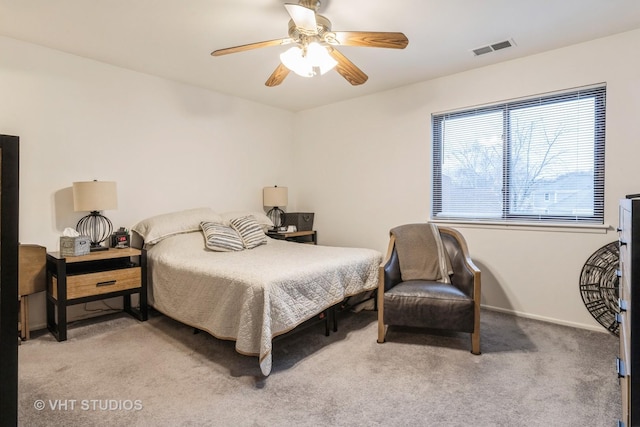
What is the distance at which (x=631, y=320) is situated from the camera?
100cm

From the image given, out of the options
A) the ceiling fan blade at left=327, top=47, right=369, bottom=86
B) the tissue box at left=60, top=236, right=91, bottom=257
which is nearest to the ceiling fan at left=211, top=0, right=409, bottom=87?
the ceiling fan blade at left=327, top=47, right=369, bottom=86

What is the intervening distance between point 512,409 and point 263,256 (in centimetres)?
203

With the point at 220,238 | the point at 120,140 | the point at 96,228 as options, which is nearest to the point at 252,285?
the point at 220,238

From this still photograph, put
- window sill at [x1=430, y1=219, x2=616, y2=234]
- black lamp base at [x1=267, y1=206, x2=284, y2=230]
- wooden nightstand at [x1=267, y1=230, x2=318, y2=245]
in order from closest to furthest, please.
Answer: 1. window sill at [x1=430, y1=219, x2=616, y2=234]
2. wooden nightstand at [x1=267, y1=230, x2=318, y2=245]
3. black lamp base at [x1=267, y1=206, x2=284, y2=230]

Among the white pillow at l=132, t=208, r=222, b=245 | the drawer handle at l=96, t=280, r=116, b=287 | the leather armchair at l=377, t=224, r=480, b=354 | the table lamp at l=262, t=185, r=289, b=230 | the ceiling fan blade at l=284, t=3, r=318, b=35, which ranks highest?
the ceiling fan blade at l=284, t=3, r=318, b=35

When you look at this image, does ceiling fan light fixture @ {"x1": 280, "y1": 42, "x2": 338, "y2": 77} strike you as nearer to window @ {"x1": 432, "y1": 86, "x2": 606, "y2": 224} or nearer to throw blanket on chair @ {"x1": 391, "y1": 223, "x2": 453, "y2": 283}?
throw blanket on chair @ {"x1": 391, "y1": 223, "x2": 453, "y2": 283}

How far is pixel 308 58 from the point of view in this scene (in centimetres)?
226

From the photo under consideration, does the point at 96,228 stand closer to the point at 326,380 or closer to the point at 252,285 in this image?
the point at 252,285

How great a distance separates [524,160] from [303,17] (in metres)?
2.47

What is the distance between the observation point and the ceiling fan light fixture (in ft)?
7.26

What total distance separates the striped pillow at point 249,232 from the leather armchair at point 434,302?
1366 millimetres

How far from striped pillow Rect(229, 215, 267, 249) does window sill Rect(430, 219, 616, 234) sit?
1.87 meters

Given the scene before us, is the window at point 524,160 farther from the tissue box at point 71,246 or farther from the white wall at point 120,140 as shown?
the tissue box at point 71,246

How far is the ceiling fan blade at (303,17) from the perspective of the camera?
1901mm
